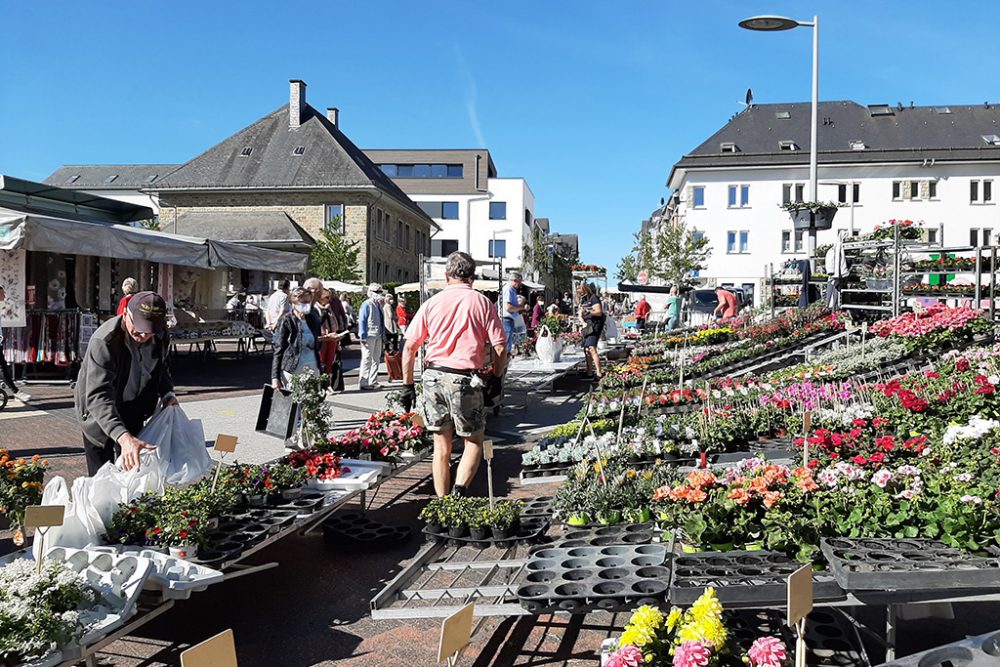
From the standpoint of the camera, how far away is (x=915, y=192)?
159 ft

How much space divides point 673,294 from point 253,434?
44.7ft

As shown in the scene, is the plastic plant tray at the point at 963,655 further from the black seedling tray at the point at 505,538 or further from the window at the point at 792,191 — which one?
the window at the point at 792,191

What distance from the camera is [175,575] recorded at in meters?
3.49

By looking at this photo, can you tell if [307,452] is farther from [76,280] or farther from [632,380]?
[76,280]

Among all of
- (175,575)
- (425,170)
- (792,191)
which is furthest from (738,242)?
(175,575)

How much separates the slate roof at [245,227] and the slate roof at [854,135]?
2467 centimetres

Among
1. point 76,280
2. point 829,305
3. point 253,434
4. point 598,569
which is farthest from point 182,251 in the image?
point 598,569

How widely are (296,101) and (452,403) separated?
38.6 m

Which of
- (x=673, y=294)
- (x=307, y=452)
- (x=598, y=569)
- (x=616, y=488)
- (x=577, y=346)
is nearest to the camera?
(x=598, y=569)

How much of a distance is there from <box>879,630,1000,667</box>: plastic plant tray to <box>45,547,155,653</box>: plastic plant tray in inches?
101

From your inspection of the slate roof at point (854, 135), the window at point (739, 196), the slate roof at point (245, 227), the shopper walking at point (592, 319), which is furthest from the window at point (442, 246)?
the shopper walking at point (592, 319)

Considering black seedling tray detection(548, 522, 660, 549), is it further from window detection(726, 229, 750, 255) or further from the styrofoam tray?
window detection(726, 229, 750, 255)

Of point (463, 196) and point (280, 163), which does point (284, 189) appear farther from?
point (463, 196)

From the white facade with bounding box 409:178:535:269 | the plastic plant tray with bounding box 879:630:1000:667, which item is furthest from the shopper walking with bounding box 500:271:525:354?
the white facade with bounding box 409:178:535:269
